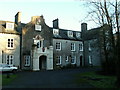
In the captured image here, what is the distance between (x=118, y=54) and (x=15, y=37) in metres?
25.2

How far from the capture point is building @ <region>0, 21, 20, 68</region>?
36.1 m

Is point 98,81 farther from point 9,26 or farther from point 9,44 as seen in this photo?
point 9,26

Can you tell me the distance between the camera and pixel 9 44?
3700 centimetres

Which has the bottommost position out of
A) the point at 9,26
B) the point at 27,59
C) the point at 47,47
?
the point at 27,59

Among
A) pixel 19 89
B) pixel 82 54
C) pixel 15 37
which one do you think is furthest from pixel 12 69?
pixel 82 54

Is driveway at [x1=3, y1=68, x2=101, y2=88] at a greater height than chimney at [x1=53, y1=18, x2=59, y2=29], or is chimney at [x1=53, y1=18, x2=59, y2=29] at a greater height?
chimney at [x1=53, y1=18, x2=59, y2=29]

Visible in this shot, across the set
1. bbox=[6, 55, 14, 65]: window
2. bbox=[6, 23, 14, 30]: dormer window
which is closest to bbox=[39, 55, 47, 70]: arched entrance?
bbox=[6, 55, 14, 65]: window

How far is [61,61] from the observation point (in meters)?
43.8

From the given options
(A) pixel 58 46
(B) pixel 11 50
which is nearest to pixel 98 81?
(B) pixel 11 50

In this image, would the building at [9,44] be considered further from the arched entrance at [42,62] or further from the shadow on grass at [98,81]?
the shadow on grass at [98,81]

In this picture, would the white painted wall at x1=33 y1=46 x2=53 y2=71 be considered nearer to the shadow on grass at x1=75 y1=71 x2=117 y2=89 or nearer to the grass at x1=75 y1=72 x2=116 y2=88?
the shadow on grass at x1=75 y1=71 x2=117 y2=89

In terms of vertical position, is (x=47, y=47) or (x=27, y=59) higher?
(x=47, y=47)

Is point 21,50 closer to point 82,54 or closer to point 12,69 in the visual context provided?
point 12,69

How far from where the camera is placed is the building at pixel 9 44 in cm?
3606
